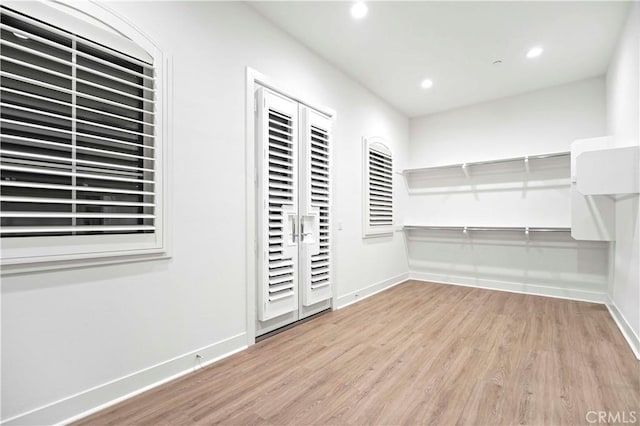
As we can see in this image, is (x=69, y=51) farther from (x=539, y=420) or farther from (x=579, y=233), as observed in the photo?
(x=579, y=233)

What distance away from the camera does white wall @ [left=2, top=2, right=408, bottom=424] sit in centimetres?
160

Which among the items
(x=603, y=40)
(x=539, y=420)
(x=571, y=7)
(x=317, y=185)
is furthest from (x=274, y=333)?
(x=603, y=40)

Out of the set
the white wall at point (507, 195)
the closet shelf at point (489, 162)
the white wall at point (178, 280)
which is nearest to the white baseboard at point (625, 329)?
the white wall at point (507, 195)

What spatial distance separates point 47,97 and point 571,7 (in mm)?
4053

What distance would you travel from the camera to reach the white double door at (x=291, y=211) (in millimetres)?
2824

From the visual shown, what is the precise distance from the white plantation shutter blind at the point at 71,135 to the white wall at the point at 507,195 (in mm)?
4633

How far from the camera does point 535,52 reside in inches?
138

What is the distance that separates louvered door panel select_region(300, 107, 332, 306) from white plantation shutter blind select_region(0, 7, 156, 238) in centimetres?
156

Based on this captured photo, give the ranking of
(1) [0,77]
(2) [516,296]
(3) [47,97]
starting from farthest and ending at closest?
(2) [516,296], (3) [47,97], (1) [0,77]

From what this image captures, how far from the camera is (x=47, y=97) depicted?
1.66m

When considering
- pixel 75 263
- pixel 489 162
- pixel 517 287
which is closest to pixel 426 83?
pixel 489 162

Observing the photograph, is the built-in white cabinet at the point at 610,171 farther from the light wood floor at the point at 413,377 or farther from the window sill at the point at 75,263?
the window sill at the point at 75,263

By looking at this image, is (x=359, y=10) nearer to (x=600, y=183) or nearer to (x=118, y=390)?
(x=600, y=183)

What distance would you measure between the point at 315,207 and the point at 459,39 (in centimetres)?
234
